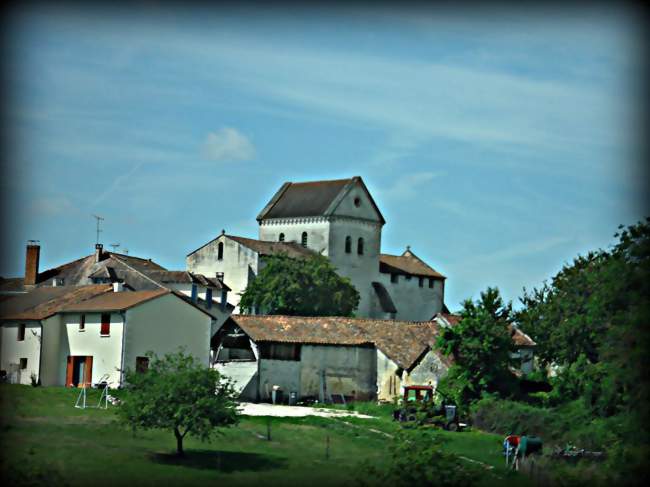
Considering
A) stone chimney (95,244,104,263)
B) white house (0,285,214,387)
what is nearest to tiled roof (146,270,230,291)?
stone chimney (95,244,104,263)

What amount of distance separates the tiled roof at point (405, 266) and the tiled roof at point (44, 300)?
38.9 m

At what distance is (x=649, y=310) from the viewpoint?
1788 inches

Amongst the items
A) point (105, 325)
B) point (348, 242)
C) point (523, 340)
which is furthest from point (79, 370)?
point (348, 242)

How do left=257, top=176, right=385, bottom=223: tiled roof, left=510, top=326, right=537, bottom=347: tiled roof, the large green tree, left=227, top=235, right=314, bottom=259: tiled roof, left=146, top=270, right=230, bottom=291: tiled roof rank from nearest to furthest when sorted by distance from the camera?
the large green tree → left=510, top=326, right=537, bottom=347: tiled roof → left=146, top=270, right=230, bottom=291: tiled roof → left=227, top=235, right=314, bottom=259: tiled roof → left=257, top=176, right=385, bottom=223: tiled roof

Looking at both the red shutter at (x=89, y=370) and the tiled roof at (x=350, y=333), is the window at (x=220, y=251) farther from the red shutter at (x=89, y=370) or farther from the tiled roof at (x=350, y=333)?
the red shutter at (x=89, y=370)

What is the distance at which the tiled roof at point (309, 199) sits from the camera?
96.3 meters

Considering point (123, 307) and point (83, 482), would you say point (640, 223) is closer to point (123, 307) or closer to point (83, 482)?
point (123, 307)

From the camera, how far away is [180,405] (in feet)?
125

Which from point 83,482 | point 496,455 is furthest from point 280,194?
point 83,482

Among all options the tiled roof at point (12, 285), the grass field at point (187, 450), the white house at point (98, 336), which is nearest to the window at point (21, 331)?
the white house at point (98, 336)

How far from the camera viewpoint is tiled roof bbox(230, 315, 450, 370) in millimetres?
60250

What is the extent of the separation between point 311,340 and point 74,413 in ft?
61.7

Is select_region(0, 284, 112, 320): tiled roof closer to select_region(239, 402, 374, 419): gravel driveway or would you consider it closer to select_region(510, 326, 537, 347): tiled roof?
select_region(239, 402, 374, 419): gravel driveway

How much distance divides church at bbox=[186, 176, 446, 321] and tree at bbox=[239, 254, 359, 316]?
889 centimetres
